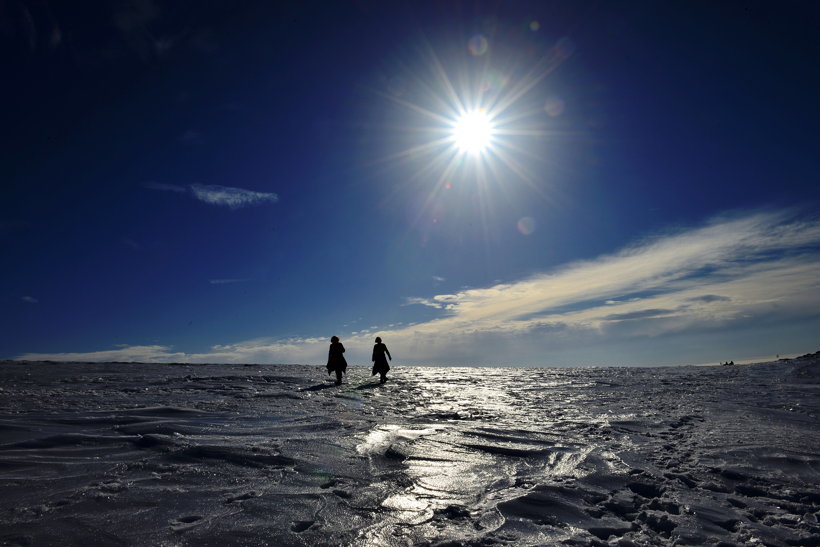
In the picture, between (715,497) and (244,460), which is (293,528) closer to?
(244,460)

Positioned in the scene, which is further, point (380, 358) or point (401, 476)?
point (380, 358)

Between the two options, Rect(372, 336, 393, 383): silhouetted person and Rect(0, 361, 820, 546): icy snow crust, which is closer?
Rect(0, 361, 820, 546): icy snow crust

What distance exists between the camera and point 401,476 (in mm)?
4891

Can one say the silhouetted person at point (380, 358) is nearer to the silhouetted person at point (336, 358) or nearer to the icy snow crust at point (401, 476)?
the silhouetted person at point (336, 358)

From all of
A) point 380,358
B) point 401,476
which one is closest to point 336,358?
point 380,358

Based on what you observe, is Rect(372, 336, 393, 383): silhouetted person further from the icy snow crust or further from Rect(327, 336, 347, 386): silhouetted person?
the icy snow crust

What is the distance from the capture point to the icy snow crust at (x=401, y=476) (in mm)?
3461

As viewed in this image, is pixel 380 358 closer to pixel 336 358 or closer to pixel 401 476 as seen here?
pixel 336 358

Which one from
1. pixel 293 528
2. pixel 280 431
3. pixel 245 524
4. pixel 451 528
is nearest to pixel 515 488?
pixel 451 528

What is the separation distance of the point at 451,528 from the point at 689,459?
412 cm

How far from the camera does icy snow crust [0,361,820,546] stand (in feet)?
11.4

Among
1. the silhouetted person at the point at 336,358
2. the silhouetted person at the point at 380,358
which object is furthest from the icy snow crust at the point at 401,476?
the silhouetted person at the point at 380,358

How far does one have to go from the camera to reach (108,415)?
776cm

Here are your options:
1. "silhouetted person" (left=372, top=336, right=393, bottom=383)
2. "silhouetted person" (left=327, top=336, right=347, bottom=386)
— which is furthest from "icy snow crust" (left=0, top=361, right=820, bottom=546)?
"silhouetted person" (left=372, top=336, right=393, bottom=383)
